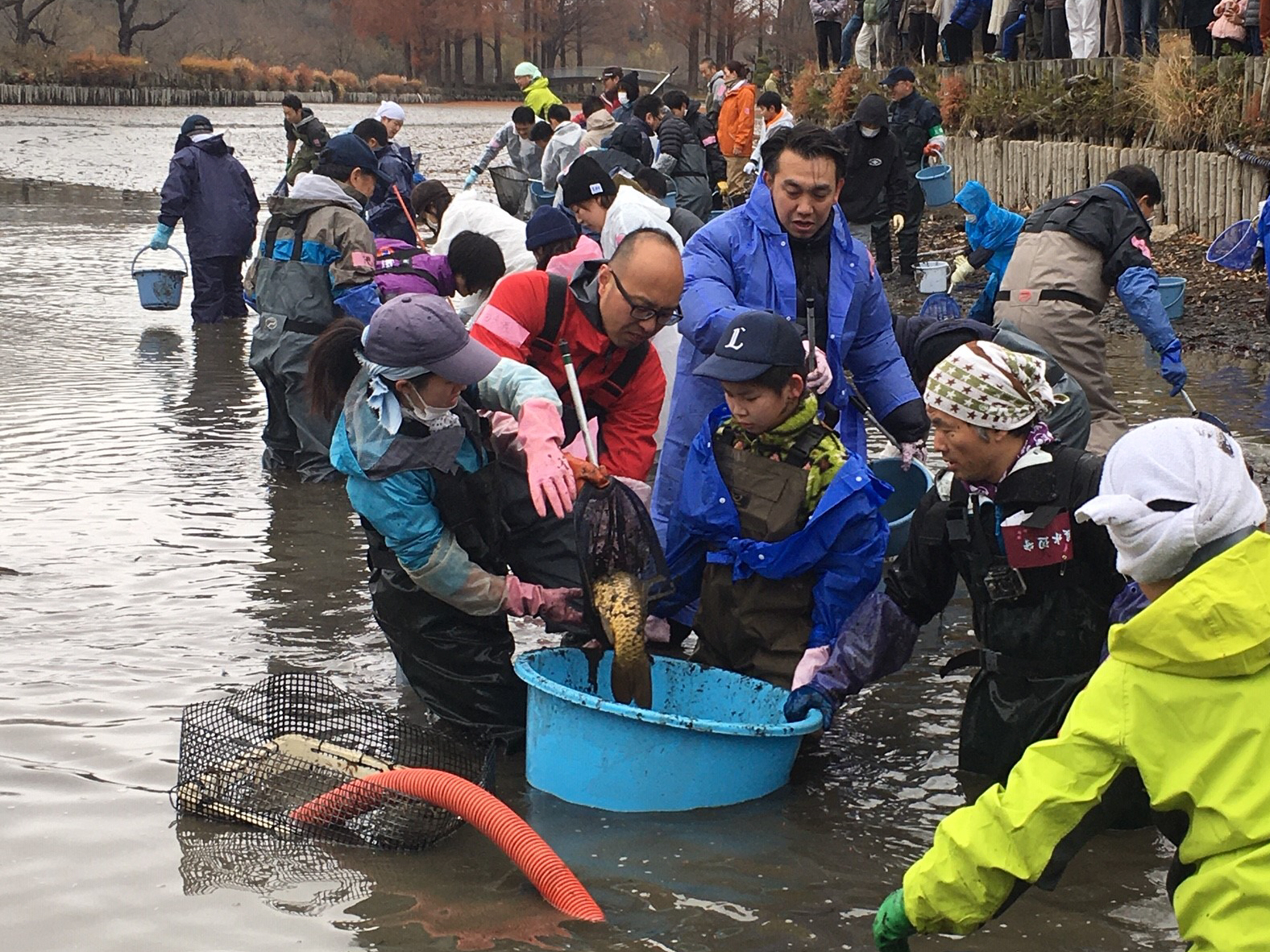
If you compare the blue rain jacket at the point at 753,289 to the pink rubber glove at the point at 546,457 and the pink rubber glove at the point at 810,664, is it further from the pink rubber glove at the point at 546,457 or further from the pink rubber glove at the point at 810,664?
the pink rubber glove at the point at 810,664

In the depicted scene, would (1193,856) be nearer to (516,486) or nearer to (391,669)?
(516,486)

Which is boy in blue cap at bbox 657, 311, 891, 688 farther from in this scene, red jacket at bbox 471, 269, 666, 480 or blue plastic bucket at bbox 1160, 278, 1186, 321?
blue plastic bucket at bbox 1160, 278, 1186, 321

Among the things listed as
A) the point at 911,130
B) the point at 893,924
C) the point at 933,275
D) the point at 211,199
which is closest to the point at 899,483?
the point at 893,924

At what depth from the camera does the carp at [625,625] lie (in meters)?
4.41

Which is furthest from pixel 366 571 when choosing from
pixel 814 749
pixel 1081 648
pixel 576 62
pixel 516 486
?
pixel 576 62

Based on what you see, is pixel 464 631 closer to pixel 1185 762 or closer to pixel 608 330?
pixel 608 330

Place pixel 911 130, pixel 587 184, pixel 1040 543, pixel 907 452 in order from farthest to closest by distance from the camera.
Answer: pixel 911 130, pixel 587 184, pixel 907 452, pixel 1040 543

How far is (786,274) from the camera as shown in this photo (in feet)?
17.1

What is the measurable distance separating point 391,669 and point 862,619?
206 cm

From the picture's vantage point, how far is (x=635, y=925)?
3785mm

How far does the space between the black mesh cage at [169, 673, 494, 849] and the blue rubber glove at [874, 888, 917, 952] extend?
1597 millimetres

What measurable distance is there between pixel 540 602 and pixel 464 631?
9.7 inches

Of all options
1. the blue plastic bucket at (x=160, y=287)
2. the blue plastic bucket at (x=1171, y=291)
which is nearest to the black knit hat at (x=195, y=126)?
the blue plastic bucket at (x=160, y=287)

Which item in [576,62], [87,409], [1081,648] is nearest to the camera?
[1081,648]
